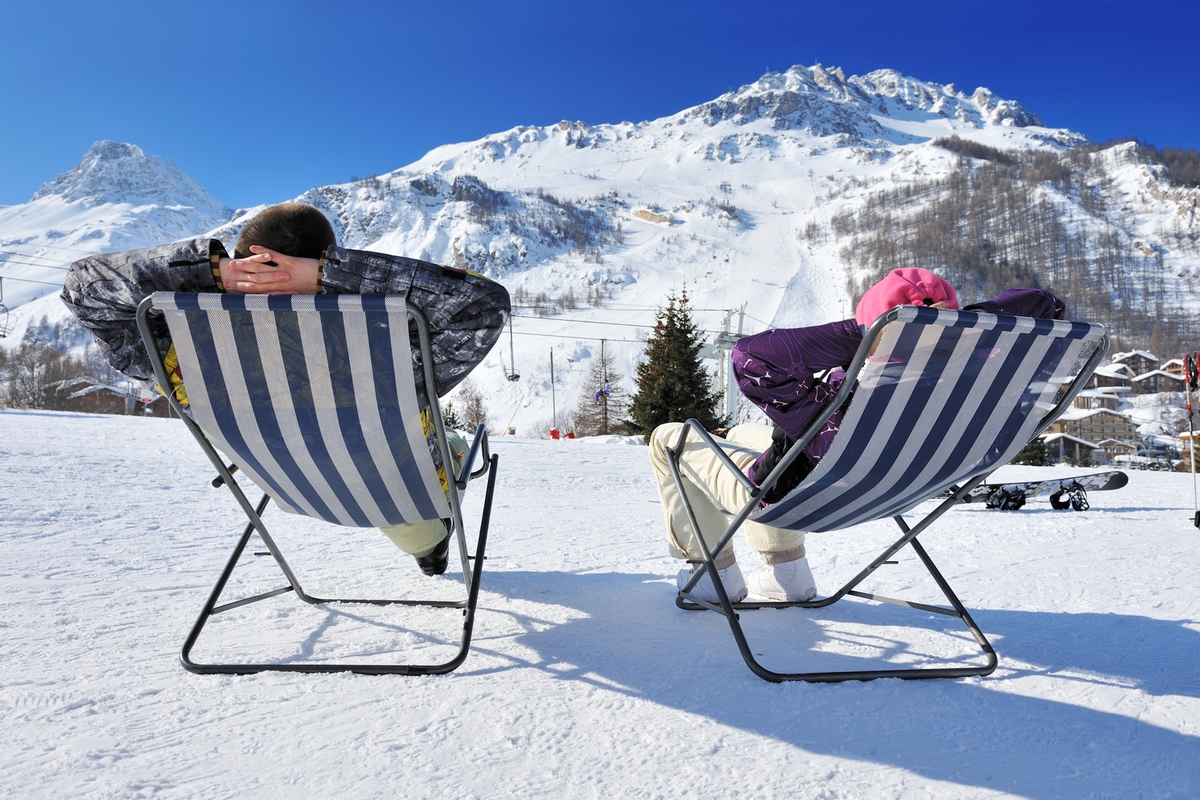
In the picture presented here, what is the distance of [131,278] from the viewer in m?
1.17

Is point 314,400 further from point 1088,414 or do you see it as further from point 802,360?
point 1088,414

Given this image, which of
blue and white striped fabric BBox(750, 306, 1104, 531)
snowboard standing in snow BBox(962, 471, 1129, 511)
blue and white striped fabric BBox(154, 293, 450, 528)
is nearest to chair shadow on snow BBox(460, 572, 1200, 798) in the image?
blue and white striped fabric BBox(750, 306, 1104, 531)

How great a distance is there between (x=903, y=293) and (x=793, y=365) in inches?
11.4

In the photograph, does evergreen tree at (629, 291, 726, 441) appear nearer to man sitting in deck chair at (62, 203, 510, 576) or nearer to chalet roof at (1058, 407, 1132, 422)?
man sitting in deck chair at (62, 203, 510, 576)

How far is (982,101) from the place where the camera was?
178250 mm

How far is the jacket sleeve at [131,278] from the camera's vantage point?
1.17 m

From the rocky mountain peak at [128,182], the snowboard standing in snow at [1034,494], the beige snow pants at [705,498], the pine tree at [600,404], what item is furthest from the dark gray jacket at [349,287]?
the rocky mountain peak at [128,182]

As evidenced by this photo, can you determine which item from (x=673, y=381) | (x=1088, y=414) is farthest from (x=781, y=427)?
(x=1088, y=414)

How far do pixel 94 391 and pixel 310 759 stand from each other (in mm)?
37880

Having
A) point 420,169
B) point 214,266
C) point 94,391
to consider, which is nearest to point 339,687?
point 214,266

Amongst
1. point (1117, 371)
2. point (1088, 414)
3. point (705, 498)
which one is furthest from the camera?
point (1117, 371)

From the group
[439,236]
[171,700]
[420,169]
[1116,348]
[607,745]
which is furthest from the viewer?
[420,169]

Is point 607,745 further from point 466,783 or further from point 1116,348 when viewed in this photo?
point 1116,348

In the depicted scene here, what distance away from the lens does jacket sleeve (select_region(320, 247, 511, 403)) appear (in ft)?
3.61
